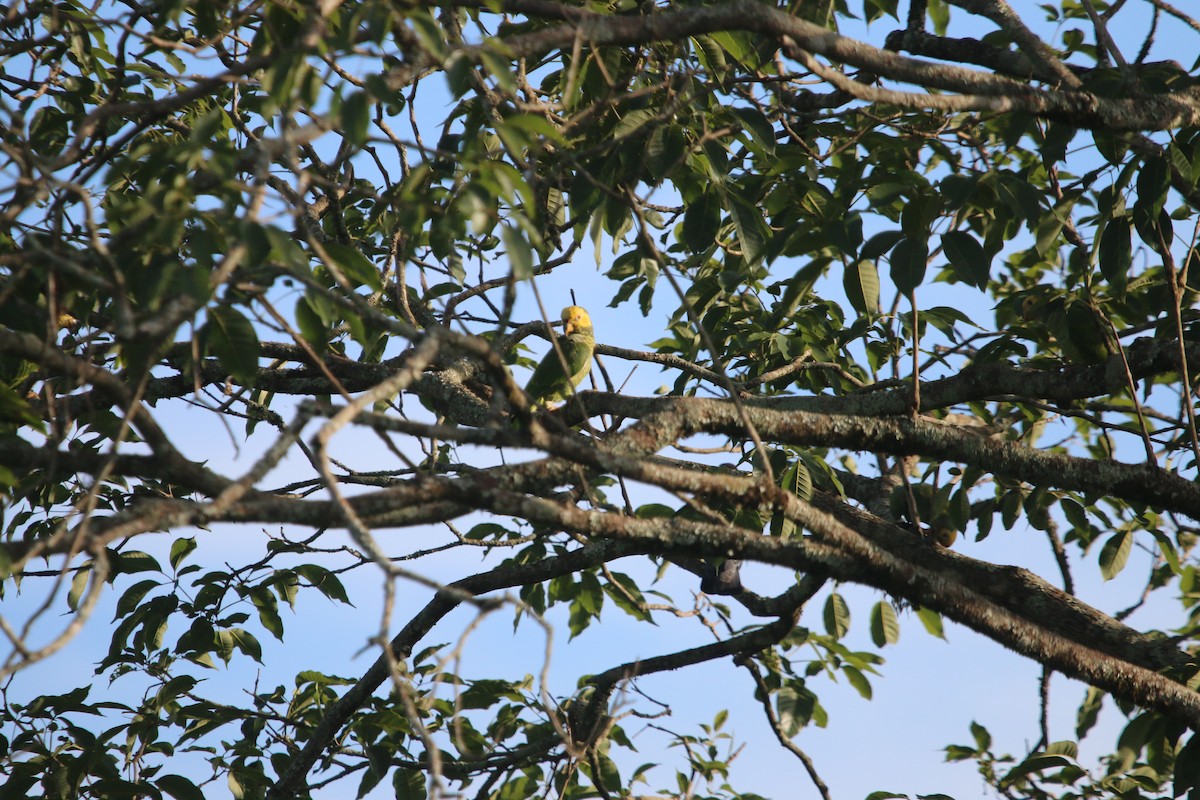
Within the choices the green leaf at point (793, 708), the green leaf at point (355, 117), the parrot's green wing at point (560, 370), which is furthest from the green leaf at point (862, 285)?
the green leaf at point (793, 708)

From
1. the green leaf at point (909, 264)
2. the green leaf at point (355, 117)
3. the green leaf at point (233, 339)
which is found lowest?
the green leaf at point (233, 339)

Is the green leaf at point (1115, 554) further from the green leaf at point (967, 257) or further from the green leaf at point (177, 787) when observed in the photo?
the green leaf at point (177, 787)

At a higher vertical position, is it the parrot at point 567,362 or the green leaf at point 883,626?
the parrot at point 567,362

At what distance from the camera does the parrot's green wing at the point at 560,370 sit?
10.5 feet

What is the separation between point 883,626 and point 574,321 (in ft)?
6.33

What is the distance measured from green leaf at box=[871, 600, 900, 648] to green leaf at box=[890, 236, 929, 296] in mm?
1779

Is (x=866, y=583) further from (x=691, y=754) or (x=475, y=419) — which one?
(x=691, y=754)

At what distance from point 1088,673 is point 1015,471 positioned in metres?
0.47

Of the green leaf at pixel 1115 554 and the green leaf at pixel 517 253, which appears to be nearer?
the green leaf at pixel 517 253

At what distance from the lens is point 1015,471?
227 centimetres

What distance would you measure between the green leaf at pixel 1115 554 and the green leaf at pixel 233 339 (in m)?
3.05

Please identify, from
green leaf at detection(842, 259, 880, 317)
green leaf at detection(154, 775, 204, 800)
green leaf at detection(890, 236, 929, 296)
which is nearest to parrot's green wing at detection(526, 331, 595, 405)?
green leaf at detection(842, 259, 880, 317)

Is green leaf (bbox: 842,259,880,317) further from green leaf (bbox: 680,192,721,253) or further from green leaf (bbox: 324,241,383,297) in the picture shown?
green leaf (bbox: 324,241,383,297)

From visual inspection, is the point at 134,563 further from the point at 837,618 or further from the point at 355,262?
the point at 837,618
